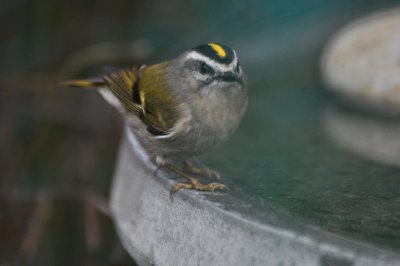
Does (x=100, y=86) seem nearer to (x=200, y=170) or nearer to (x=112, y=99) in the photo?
(x=112, y=99)

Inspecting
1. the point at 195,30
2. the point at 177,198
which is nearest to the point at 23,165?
the point at 195,30

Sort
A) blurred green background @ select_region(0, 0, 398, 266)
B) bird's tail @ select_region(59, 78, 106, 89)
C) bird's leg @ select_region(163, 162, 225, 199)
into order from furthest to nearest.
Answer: blurred green background @ select_region(0, 0, 398, 266), bird's tail @ select_region(59, 78, 106, 89), bird's leg @ select_region(163, 162, 225, 199)

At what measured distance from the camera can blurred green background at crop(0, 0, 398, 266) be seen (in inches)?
201

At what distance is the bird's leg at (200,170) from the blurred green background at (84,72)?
4.24 feet

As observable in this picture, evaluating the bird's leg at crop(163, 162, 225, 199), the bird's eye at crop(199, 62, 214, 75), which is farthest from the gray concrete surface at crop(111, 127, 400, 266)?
the bird's eye at crop(199, 62, 214, 75)

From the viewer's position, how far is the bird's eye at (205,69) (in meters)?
3.41

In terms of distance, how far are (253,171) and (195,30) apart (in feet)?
10.3

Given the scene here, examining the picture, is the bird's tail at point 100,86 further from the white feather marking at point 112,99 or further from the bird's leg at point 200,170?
the bird's leg at point 200,170

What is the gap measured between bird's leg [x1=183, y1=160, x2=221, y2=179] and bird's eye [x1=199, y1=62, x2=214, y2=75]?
43cm

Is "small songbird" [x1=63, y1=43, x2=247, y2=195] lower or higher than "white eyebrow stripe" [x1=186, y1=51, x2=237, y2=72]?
lower

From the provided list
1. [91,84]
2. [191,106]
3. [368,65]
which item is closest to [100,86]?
[91,84]

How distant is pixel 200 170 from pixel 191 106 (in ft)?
0.96

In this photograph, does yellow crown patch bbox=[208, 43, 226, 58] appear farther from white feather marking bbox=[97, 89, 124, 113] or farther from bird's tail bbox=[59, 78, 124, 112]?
bird's tail bbox=[59, 78, 124, 112]

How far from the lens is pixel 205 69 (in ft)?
11.3
